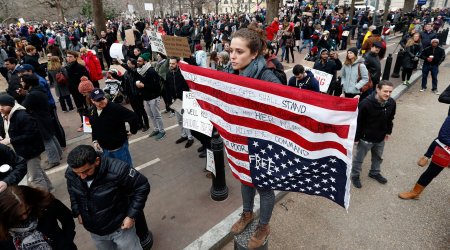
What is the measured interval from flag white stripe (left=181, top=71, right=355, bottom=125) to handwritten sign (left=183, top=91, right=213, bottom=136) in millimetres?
2006

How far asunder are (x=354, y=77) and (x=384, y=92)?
2437mm

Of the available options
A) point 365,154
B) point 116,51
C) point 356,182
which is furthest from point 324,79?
point 116,51

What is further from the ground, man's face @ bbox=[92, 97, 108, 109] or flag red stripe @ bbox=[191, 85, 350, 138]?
flag red stripe @ bbox=[191, 85, 350, 138]

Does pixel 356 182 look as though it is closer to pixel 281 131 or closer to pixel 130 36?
pixel 281 131

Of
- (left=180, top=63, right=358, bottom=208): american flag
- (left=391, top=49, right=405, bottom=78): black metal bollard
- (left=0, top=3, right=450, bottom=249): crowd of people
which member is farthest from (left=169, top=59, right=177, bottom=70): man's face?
(left=391, top=49, right=405, bottom=78): black metal bollard

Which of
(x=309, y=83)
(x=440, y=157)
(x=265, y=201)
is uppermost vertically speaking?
(x=309, y=83)

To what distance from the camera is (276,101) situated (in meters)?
2.29

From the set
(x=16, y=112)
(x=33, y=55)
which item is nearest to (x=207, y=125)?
→ (x=16, y=112)

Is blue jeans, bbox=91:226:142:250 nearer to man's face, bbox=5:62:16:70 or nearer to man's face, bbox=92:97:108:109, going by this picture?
man's face, bbox=92:97:108:109

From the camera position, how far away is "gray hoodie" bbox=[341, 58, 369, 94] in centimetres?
641

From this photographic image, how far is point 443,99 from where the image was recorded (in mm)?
4496

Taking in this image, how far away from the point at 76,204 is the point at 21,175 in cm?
116

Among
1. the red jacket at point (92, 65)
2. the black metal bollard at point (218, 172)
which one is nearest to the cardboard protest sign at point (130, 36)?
the red jacket at point (92, 65)

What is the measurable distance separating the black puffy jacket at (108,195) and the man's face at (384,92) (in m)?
3.75
